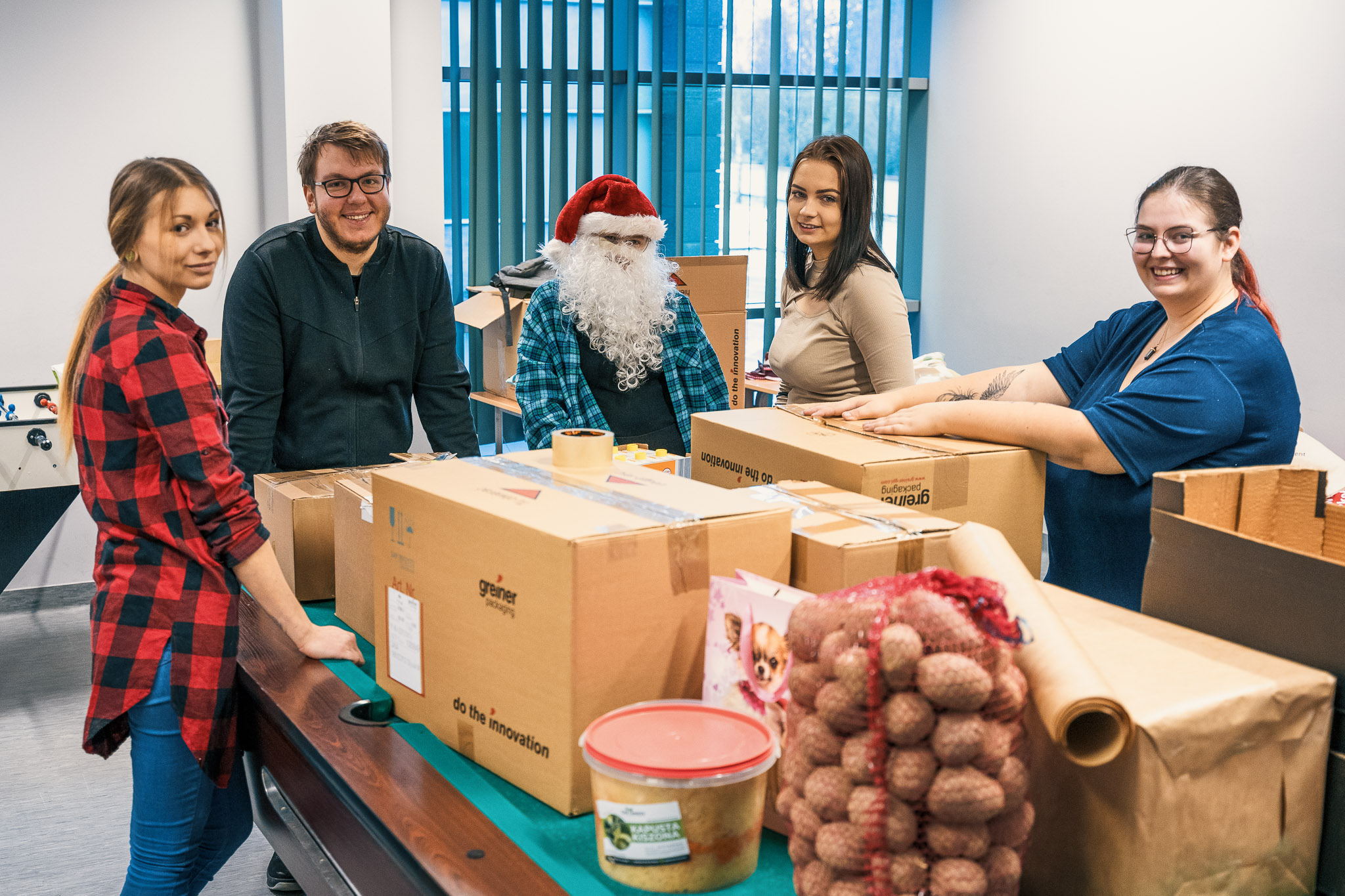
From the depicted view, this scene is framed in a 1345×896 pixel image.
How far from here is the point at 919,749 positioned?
2.30 ft

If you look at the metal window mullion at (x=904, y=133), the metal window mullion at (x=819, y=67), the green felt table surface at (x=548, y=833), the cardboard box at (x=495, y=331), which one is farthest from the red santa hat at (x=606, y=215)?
the metal window mullion at (x=904, y=133)

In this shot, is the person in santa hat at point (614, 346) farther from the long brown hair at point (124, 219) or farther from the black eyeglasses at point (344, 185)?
the long brown hair at point (124, 219)

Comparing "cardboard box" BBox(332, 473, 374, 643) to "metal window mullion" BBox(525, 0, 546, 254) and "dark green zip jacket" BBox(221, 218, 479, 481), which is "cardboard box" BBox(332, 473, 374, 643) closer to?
"dark green zip jacket" BBox(221, 218, 479, 481)

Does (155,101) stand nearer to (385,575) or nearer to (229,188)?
(229,188)

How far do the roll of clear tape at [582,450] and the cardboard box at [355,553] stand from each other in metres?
0.31

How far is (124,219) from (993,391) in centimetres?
136

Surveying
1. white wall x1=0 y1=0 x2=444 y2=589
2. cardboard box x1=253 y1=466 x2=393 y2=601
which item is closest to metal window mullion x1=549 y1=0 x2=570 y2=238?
white wall x1=0 y1=0 x2=444 y2=589

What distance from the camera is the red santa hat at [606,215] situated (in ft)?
9.67

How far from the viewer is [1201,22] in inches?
160

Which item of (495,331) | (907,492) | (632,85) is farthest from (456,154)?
(907,492)

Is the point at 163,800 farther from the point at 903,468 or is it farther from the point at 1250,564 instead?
the point at 1250,564

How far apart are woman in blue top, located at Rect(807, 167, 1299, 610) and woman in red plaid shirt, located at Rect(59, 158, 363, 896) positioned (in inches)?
36.2

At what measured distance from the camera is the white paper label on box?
123 centimetres

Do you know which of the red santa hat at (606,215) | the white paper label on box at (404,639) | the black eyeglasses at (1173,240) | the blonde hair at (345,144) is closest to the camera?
the white paper label on box at (404,639)
